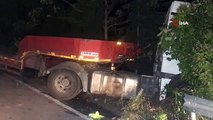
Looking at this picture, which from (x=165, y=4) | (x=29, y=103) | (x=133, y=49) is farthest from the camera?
(x=165, y=4)

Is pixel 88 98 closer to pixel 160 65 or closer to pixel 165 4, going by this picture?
pixel 160 65

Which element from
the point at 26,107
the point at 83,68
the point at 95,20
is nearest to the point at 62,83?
the point at 83,68

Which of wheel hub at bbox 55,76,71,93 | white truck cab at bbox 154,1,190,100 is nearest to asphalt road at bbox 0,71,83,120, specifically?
wheel hub at bbox 55,76,71,93

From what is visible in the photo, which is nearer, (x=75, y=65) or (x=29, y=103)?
(x=29, y=103)

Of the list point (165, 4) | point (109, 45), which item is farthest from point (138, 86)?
point (165, 4)

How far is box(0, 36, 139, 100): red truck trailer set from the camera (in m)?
10.7

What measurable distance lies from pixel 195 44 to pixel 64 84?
4829 millimetres

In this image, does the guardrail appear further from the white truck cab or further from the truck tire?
the truck tire

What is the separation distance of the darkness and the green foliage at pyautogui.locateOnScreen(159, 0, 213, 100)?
5.93 meters

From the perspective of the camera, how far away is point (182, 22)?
24.7 feet

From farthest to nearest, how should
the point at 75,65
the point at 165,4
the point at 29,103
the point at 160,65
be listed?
the point at 165,4
the point at 75,65
the point at 29,103
the point at 160,65

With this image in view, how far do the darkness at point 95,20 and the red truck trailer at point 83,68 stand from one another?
8.85 feet

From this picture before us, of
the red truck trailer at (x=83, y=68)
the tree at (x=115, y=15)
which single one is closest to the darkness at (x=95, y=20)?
the tree at (x=115, y=15)

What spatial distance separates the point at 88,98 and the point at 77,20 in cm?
737
